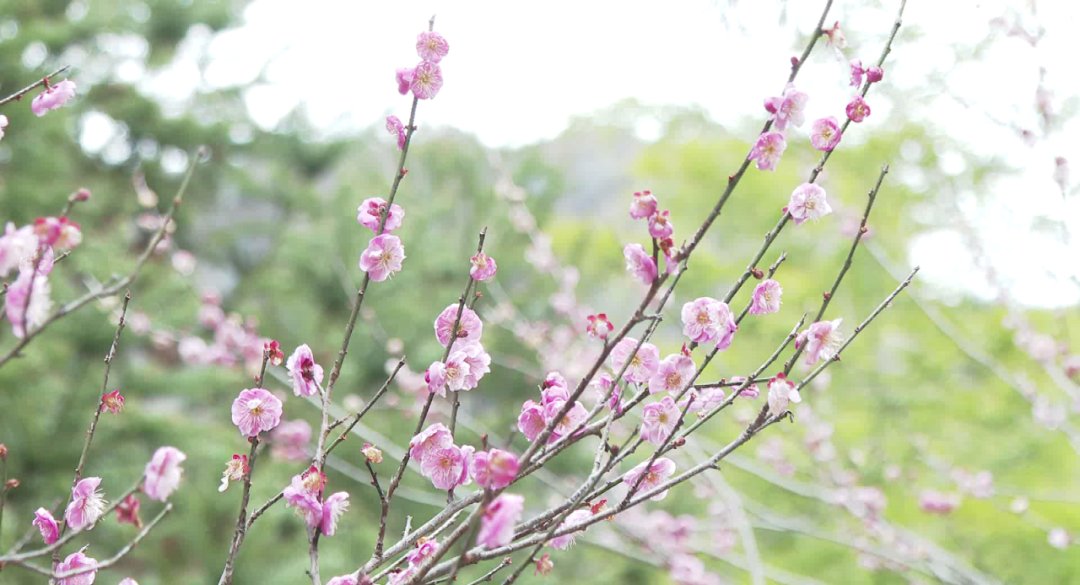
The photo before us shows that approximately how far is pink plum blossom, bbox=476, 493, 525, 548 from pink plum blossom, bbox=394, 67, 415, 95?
27.8 inches

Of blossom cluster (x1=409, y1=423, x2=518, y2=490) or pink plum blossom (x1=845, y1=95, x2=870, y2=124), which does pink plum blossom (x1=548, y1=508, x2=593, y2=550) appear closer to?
blossom cluster (x1=409, y1=423, x2=518, y2=490)

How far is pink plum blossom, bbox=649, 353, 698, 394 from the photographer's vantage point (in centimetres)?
124

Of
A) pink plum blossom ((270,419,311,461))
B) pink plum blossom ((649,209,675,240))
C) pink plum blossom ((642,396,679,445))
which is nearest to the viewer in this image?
pink plum blossom ((649,209,675,240))

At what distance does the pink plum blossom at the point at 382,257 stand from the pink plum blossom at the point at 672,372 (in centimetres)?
44

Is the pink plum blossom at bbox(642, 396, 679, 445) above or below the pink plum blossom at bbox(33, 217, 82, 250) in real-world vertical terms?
above

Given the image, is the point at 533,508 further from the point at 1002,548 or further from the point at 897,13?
the point at 897,13

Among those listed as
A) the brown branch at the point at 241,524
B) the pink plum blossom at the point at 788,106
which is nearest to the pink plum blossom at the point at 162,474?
the brown branch at the point at 241,524

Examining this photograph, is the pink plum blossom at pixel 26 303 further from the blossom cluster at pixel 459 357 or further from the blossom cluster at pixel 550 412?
the blossom cluster at pixel 550 412

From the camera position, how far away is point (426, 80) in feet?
4.36

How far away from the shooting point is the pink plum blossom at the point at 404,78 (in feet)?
4.33

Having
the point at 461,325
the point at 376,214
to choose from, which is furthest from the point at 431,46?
the point at 461,325

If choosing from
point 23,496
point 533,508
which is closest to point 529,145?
point 533,508

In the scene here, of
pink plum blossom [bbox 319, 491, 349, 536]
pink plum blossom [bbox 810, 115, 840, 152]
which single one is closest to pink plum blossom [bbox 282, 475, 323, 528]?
pink plum blossom [bbox 319, 491, 349, 536]

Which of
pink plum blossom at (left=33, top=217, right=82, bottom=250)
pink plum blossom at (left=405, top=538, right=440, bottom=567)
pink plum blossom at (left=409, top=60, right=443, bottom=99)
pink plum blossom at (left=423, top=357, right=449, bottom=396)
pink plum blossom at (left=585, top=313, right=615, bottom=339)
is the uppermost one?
pink plum blossom at (left=409, top=60, right=443, bottom=99)
